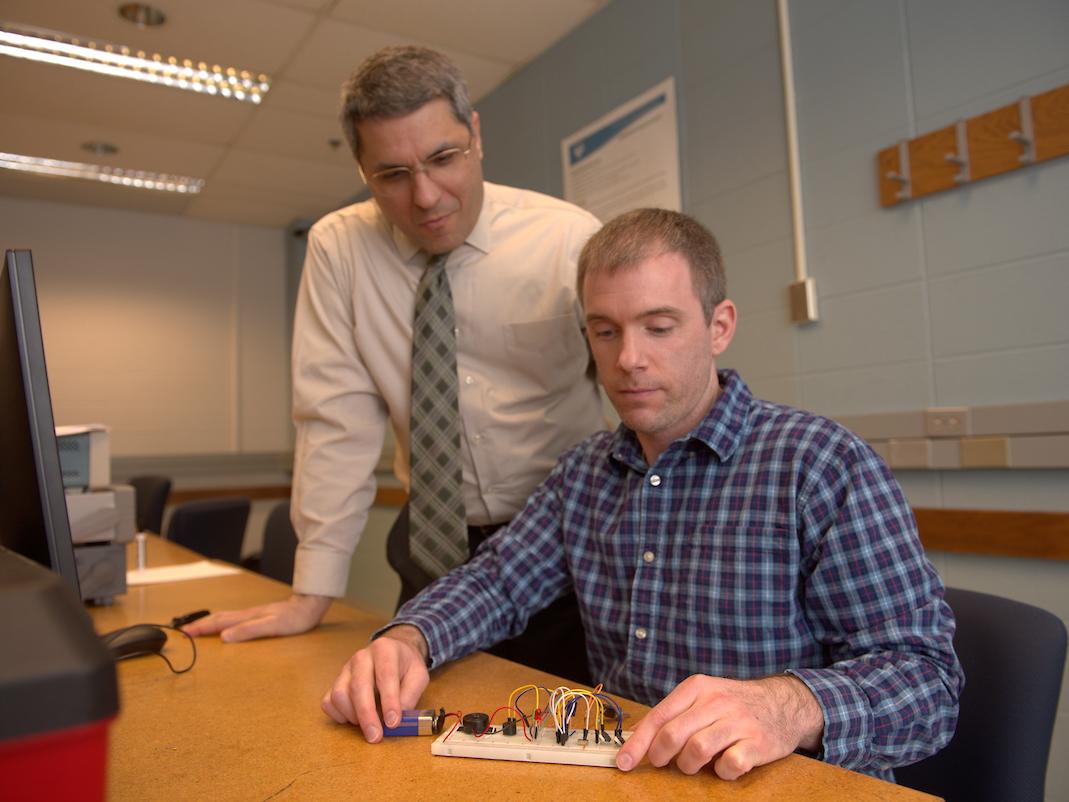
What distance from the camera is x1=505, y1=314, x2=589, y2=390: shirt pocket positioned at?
4.82 feet

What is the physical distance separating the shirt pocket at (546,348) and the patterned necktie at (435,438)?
12 cm

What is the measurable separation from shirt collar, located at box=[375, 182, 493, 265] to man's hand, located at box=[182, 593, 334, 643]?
0.64m

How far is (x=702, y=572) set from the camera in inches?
41.7

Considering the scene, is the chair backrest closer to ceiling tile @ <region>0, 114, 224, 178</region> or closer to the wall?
ceiling tile @ <region>0, 114, 224, 178</region>

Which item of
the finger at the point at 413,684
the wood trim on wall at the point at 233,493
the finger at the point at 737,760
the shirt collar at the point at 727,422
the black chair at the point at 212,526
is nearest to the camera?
the finger at the point at 737,760

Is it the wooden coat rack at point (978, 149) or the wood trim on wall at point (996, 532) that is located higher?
the wooden coat rack at point (978, 149)

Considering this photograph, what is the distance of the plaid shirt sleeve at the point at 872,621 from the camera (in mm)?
803

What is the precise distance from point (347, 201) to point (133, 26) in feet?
7.10

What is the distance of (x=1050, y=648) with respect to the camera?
87 cm

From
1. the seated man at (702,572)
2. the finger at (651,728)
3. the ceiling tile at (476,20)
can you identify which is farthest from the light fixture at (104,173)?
the finger at (651,728)

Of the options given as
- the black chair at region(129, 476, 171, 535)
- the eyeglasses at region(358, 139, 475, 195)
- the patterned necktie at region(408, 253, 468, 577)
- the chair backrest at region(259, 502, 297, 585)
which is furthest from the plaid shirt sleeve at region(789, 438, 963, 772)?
the black chair at region(129, 476, 171, 535)

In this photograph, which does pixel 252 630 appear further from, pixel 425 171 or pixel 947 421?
pixel 947 421

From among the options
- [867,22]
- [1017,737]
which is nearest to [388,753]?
[1017,737]

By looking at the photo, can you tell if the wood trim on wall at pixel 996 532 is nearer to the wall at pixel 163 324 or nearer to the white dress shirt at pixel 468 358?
the white dress shirt at pixel 468 358
